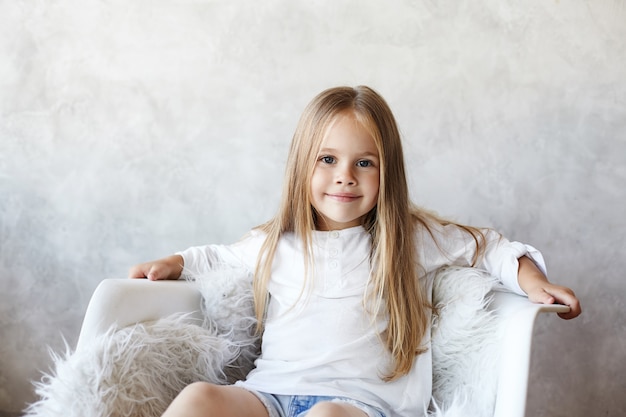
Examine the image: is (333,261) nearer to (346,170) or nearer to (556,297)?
(346,170)

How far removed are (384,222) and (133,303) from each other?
0.48m

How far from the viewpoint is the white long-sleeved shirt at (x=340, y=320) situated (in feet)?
3.62

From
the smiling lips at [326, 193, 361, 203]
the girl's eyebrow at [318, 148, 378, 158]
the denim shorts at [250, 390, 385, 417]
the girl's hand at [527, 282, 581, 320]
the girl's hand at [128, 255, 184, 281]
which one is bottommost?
the denim shorts at [250, 390, 385, 417]

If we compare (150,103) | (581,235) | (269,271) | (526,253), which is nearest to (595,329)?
(581,235)

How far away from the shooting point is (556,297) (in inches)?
40.9

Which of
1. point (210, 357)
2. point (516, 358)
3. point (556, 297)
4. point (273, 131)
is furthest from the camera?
point (273, 131)

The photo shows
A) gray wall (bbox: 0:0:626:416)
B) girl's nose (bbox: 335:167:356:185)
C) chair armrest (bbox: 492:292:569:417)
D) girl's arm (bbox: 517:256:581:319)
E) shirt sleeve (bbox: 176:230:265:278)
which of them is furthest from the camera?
gray wall (bbox: 0:0:626:416)

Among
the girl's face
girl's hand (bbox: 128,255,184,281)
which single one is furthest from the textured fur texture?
girl's hand (bbox: 128,255,184,281)

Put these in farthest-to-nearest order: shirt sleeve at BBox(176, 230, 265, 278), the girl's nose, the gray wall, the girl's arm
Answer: the gray wall
shirt sleeve at BBox(176, 230, 265, 278)
the girl's nose
the girl's arm

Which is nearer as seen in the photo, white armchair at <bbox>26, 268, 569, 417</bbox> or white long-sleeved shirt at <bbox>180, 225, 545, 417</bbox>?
white armchair at <bbox>26, 268, 569, 417</bbox>

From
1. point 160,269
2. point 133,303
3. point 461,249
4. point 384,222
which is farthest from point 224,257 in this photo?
point 461,249

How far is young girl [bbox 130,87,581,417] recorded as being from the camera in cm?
111

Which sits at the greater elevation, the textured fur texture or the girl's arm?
the girl's arm

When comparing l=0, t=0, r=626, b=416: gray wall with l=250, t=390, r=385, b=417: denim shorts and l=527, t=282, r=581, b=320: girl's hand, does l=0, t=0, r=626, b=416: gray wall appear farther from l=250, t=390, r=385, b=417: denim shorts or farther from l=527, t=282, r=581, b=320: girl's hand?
l=250, t=390, r=385, b=417: denim shorts
